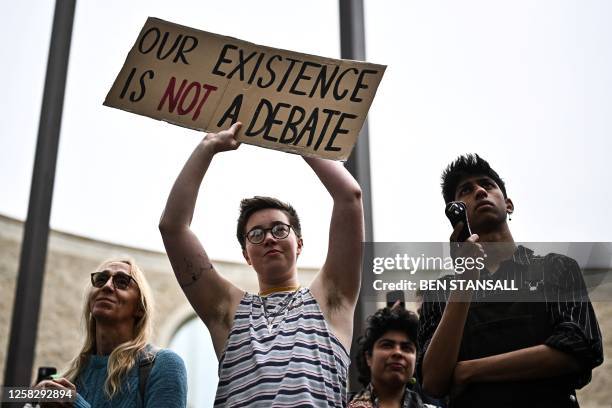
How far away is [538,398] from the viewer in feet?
3.94

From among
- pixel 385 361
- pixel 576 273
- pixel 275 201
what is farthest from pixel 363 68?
pixel 385 361

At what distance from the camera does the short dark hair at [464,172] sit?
148 centimetres

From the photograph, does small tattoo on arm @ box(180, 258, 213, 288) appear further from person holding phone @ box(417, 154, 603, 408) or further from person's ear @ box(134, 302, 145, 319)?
person holding phone @ box(417, 154, 603, 408)

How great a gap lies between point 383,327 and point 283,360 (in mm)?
535

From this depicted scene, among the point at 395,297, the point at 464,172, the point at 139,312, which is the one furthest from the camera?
the point at 395,297

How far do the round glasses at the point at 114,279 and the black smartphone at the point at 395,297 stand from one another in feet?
2.17

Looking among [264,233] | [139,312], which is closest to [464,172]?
[264,233]

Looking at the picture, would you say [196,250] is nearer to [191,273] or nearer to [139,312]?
[191,273]

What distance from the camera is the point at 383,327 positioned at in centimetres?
170

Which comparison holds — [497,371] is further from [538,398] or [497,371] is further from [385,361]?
[385,361]

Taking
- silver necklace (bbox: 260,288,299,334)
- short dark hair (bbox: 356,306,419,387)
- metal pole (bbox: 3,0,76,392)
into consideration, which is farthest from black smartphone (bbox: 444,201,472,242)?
metal pole (bbox: 3,0,76,392)

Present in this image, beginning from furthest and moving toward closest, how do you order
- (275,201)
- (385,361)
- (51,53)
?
1. (51,53)
2. (385,361)
3. (275,201)

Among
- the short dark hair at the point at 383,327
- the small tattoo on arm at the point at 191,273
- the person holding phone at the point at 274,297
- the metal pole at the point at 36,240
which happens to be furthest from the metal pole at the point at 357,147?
the metal pole at the point at 36,240

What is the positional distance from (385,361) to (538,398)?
1.59ft
